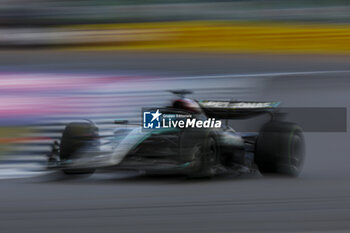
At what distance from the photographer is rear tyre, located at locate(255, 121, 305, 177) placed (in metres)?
4.80

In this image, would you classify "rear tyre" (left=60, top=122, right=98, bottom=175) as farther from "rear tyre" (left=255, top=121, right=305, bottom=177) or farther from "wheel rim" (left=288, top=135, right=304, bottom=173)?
"wheel rim" (left=288, top=135, right=304, bottom=173)

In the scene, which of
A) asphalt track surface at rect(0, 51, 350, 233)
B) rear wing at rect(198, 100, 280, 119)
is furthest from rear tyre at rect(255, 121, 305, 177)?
rear wing at rect(198, 100, 280, 119)

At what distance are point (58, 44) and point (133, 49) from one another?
5.33ft

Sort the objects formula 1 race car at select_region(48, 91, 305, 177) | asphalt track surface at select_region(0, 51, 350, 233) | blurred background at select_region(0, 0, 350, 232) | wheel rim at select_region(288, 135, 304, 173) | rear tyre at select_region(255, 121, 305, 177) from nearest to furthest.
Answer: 1. asphalt track surface at select_region(0, 51, 350, 233)
2. blurred background at select_region(0, 0, 350, 232)
3. formula 1 race car at select_region(48, 91, 305, 177)
4. rear tyre at select_region(255, 121, 305, 177)
5. wheel rim at select_region(288, 135, 304, 173)

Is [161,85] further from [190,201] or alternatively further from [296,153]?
[190,201]

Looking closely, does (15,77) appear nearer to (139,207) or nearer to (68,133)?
(68,133)

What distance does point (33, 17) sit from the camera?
512 inches

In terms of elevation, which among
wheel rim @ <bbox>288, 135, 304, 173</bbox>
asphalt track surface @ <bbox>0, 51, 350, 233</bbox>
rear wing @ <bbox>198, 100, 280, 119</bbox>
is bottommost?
asphalt track surface @ <bbox>0, 51, 350, 233</bbox>

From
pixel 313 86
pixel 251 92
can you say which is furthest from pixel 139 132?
pixel 313 86

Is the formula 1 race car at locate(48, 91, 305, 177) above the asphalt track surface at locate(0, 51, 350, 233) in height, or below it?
above

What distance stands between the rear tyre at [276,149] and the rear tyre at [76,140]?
126 cm

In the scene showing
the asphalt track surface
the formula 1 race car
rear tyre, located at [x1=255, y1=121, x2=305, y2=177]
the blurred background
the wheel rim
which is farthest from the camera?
the wheel rim

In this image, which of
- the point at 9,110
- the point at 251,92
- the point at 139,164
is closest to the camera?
the point at 139,164

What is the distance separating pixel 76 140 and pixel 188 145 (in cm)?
88
